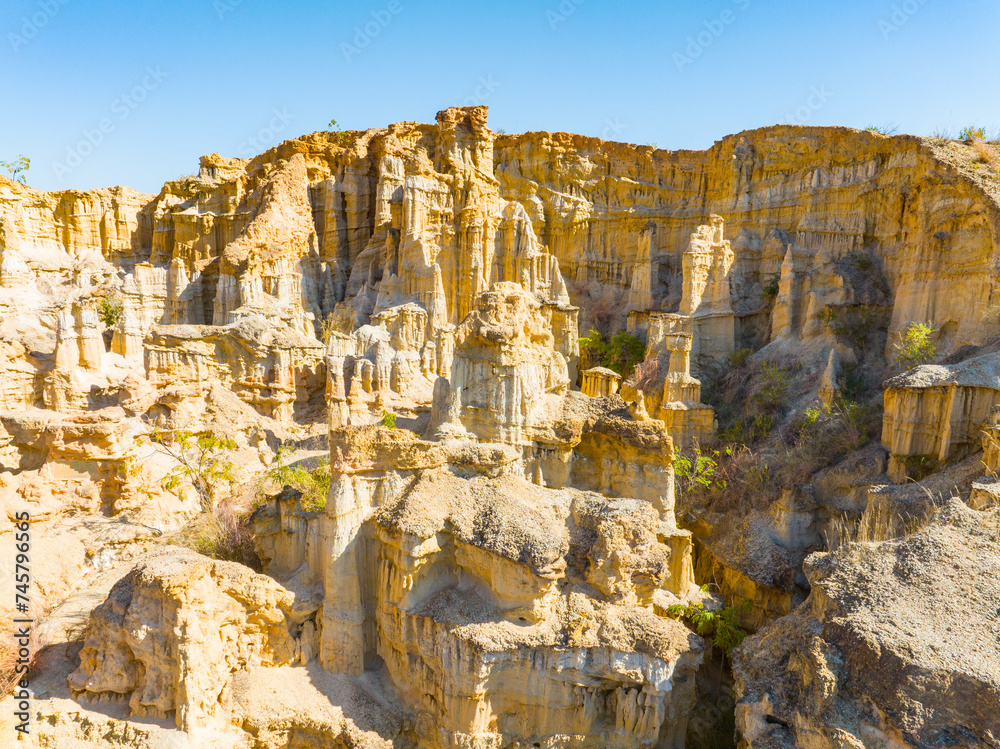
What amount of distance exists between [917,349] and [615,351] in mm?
11254

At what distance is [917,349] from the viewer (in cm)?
1698

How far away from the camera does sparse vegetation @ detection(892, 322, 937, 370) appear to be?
17016 mm

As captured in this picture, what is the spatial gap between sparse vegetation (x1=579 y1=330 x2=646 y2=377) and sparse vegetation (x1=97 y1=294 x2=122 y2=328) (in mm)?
22394

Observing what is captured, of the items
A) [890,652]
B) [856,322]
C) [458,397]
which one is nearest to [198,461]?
[458,397]

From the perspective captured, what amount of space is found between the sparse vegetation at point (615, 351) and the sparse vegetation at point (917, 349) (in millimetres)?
9361

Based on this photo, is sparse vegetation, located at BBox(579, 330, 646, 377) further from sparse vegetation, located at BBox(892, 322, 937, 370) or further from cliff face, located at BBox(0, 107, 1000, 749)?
sparse vegetation, located at BBox(892, 322, 937, 370)

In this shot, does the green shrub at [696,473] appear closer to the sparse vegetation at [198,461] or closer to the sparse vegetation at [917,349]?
the sparse vegetation at [917,349]

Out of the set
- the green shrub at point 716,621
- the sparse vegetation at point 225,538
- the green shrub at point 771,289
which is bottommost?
the green shrub at point 716,621

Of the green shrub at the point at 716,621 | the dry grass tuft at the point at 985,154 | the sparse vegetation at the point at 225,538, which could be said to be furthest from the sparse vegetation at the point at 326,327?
the dry grass tuft at the point at 985,154

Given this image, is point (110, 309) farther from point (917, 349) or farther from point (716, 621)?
point (917, 349)

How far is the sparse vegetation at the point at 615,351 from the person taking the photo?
25.0 m

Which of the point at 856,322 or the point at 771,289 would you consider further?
the point at 771,289

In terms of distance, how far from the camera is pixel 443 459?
36.7 feet

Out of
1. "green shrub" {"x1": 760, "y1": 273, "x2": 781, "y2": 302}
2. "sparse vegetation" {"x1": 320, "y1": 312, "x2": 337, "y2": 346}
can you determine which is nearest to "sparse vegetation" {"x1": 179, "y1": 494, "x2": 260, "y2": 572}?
"sparse vegetation" {"x1": 320, "y1": 312, "x2": 337, "y2": 346}
